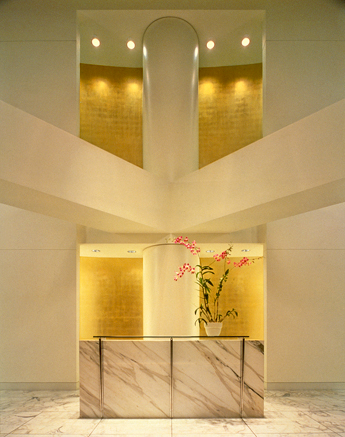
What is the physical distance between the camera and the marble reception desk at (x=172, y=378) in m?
5.25

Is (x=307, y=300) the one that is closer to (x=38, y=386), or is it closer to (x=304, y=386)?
(x=304, y=386)

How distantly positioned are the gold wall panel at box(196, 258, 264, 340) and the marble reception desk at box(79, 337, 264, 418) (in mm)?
3619

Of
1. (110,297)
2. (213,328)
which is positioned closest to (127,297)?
(110,297)

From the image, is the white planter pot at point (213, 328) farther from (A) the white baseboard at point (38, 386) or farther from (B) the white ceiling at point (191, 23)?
(B) the white ceiling at point (191, 23)

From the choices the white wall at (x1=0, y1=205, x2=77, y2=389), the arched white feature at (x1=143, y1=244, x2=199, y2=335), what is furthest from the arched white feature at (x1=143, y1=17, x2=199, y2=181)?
the white wall at (x1=0, y1=205, x2=77, y2=389)

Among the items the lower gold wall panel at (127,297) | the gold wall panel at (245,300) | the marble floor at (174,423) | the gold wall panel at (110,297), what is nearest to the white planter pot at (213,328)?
the marble floor at (174,423)

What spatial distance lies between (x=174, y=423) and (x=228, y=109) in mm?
6463

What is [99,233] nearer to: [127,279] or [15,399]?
[127,279]

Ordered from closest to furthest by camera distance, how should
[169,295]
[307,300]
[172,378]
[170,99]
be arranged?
1. [172,378]
2. [169,295]
3. [307,300]
4. [170,99]

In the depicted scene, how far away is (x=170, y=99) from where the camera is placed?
733 centimetres

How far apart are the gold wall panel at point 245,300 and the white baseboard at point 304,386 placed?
1.88 meters

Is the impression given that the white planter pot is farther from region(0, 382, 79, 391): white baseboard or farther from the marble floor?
region(0, 382, 79, 391): white baseboard

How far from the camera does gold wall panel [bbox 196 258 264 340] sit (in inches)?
353

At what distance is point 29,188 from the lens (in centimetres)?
429
